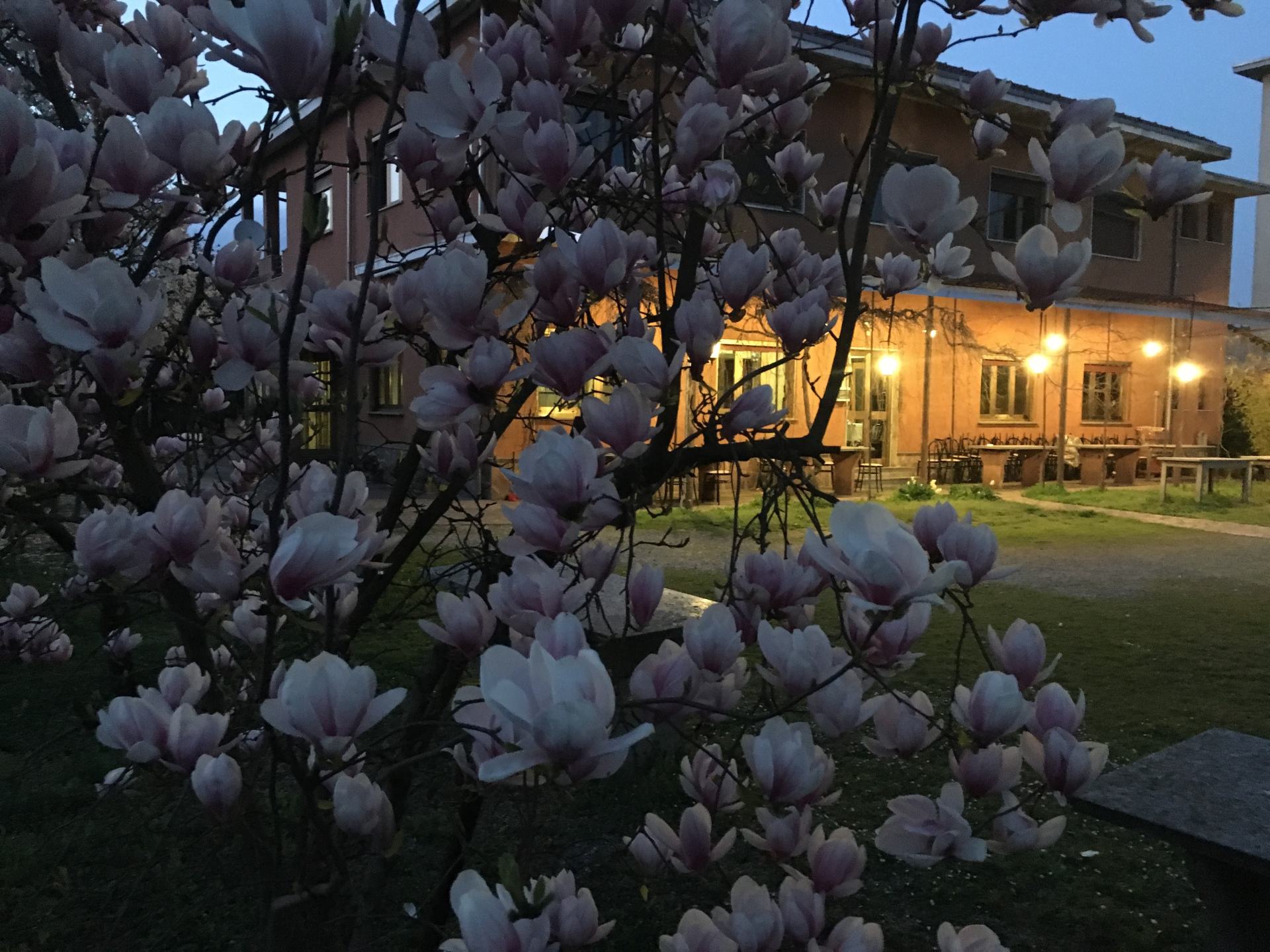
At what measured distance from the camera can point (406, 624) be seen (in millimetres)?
4609

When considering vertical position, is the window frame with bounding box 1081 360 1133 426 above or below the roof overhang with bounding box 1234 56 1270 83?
below

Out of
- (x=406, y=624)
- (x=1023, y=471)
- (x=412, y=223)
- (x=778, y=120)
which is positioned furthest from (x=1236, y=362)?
(x=778, y=120)

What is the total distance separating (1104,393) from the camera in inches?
593

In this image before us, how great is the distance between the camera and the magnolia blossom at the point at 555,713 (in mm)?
576

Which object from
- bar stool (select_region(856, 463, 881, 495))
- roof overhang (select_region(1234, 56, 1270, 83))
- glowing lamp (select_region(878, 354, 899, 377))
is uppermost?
roof overhang (select_region(1234, 56, 1270, 83))

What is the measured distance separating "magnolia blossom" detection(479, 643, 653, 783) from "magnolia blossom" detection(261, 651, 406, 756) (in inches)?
5.8

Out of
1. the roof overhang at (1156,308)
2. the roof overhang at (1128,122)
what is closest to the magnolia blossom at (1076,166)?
the roof overhang at (1128,122)

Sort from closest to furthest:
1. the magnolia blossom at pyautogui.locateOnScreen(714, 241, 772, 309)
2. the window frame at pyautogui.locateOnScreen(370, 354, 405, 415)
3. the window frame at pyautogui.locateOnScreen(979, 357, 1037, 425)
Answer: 1. the magnolia blossom at pyautogui.locateOnScreen(714, 241, 772, 309)
2. the window frame at pyautogui.locateOnScreen(370, 354, 405, 415)
3. the window frame at pyautogui.locateOnScreen(979, 357, 1037, 425)

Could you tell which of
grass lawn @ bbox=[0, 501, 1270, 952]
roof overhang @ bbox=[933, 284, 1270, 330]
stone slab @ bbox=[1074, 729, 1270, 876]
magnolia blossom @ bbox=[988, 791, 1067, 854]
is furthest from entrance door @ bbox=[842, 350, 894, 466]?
magnolia blossom @ bbox=[988, 791, 1067, 854]

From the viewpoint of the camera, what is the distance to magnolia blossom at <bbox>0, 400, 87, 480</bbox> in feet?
2.89

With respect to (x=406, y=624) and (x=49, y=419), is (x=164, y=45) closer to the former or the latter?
(x=49, y=419)

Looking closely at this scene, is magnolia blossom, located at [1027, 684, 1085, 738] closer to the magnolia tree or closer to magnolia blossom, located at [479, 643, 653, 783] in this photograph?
the magnolia tree

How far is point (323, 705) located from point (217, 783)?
231 mm

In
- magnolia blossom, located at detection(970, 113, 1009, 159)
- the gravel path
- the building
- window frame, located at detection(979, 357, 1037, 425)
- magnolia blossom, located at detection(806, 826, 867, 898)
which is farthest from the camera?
window frame, located at detection(979, 357, 1037, 425)
